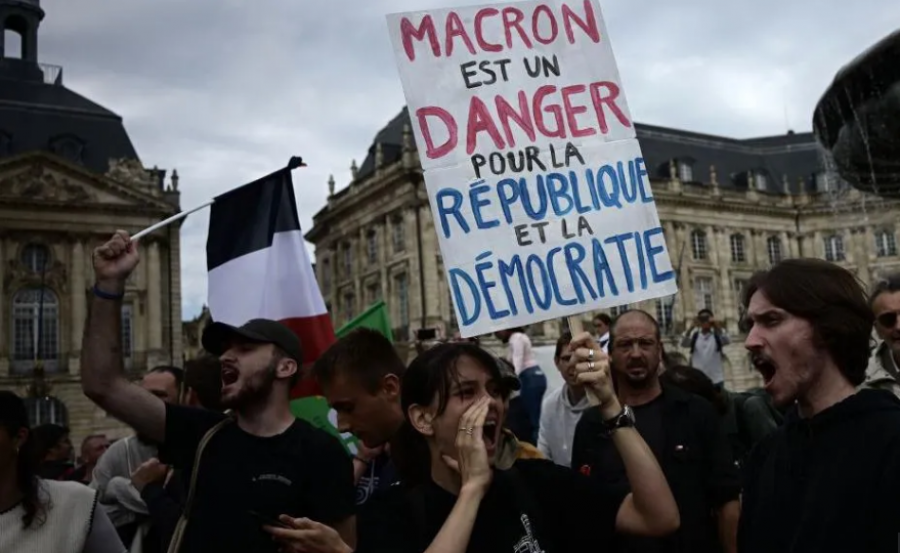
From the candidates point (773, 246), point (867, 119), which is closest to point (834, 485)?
point (867, 119)

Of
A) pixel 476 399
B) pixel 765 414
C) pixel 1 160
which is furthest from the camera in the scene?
pixel 1 160

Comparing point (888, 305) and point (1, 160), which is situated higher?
point (1, 160)

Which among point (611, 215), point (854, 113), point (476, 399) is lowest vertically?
point (476, 399)

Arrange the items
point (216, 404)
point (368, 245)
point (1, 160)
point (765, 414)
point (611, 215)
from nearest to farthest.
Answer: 1. point (611, 215)
2. point (216, 404)
3. point (765, 414)
4. point (1, 160)
5. point (368, 245)

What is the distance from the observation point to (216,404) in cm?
447

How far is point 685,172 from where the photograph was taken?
5406cm

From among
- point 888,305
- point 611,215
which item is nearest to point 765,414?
point 888,305

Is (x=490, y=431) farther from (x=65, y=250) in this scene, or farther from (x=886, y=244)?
(x=886, y=244)

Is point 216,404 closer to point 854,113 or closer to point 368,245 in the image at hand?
point 854,113

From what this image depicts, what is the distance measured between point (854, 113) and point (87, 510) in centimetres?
646

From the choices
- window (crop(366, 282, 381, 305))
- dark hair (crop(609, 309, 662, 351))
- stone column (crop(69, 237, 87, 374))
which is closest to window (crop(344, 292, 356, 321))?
window (crop(366, 282, 381, 305))

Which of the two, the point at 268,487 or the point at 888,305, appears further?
the point at 888,305

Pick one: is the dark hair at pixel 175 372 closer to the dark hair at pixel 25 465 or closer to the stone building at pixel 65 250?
the dark hair at pixel 25 465

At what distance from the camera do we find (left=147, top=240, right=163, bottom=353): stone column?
40656 millimetres
